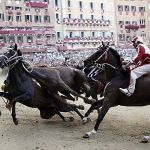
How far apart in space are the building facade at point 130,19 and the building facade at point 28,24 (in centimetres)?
1673

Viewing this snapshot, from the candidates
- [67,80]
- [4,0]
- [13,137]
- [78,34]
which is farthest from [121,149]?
[78,34]

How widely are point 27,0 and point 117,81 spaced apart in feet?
202

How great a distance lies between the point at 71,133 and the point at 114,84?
1716 millimetres

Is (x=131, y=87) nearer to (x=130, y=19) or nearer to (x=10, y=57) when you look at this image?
(x=10, y=57)

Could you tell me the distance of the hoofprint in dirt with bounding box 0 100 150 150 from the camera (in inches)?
401

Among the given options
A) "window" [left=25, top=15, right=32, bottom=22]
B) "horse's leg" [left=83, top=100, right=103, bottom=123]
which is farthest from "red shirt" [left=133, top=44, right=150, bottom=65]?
"window" [left=25, top=15, right=32, bottom=22]

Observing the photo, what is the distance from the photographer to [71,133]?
11.6 m

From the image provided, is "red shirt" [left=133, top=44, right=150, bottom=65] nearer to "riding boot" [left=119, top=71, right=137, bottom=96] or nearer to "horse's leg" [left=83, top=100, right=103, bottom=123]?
"riding boot" [left=119, top=71, right=137, bottom=96]

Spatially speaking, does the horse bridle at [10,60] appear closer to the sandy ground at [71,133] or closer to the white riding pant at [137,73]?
the sandy ground at [71,133]

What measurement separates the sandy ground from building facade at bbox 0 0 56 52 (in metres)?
50.6

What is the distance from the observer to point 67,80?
13.6 metres

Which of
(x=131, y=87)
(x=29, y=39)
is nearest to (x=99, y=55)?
(x=131, y=87)

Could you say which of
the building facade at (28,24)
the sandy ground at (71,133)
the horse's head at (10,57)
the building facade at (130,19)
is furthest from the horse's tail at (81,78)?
the building facade at (130,19)

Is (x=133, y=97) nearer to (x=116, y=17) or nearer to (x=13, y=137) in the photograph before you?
(x=13, y=137)
